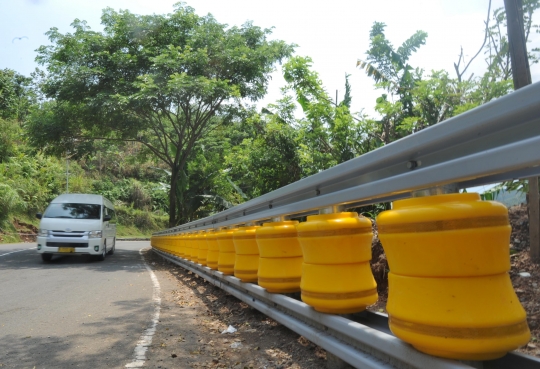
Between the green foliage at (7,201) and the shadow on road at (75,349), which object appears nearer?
the shadow on road at (75,349)

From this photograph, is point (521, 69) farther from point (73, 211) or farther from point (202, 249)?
point (73, 211)

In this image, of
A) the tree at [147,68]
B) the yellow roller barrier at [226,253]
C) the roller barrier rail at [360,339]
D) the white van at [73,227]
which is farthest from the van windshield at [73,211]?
the roller barrier rail at [360,339]

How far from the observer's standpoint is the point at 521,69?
5.42 meters

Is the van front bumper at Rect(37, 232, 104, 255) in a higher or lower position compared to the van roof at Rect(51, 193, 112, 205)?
lower

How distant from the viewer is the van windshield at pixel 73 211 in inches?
564

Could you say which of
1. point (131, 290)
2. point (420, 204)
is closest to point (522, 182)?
point (420, 204)

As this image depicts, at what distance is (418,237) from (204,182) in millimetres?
21887

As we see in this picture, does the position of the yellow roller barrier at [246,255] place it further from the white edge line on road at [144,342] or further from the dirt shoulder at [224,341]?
the white edge line on road at [144,342]

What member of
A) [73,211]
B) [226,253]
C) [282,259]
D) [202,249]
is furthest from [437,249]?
[73,211]

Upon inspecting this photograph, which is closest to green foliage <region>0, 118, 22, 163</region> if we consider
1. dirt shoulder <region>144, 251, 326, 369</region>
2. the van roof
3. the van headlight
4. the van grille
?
the van roof

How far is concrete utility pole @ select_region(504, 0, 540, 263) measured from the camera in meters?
5.16

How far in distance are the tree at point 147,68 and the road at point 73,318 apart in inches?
301

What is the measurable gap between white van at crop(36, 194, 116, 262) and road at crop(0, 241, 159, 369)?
9.62 ft

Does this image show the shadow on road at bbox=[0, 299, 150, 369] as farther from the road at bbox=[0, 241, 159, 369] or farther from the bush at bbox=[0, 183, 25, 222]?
the bush at bbox=[0, 183, 25, 222]
